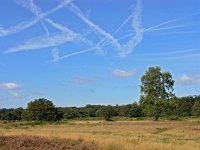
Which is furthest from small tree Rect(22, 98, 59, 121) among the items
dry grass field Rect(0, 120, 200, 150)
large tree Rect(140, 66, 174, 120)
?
dry grass field Rect(0, 120, 200, 150)

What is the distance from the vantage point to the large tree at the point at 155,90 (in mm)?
110963

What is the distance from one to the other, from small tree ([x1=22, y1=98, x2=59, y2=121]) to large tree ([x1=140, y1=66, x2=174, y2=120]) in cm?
2880

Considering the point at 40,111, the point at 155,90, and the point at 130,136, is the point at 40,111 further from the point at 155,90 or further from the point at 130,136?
the point at 130,136

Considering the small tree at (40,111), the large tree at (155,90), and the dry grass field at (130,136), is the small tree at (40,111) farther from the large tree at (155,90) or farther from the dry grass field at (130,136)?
the dry grass field at (130,136)

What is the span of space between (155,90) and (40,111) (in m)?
34.5

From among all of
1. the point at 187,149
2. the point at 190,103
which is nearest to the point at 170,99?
the point at 190,103

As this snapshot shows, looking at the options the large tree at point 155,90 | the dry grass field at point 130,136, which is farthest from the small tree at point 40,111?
the dry grass field at point 130,136

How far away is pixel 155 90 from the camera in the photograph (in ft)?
371

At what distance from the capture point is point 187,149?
25.0m

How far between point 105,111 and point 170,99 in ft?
147

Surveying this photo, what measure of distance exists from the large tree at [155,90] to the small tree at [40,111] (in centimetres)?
2880

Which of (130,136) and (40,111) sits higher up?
(40,111)

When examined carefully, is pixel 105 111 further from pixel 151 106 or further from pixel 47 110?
pixel 151 106

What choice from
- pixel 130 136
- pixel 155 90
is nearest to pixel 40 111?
pixel 155 90
